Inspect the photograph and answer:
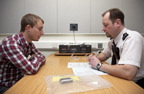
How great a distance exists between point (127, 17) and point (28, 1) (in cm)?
189

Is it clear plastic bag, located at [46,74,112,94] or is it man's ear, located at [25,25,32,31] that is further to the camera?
man's ear, located at [25,25,32,31]

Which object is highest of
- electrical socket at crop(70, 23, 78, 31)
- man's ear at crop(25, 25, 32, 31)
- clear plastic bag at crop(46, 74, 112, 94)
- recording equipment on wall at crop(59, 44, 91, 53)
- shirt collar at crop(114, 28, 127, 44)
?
electrical socket at crop(70, 23, 78, 31)

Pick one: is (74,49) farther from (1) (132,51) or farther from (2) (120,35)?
(1) (132,51)

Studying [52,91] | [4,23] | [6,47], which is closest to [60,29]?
[4,23]

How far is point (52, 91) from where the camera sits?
62cm

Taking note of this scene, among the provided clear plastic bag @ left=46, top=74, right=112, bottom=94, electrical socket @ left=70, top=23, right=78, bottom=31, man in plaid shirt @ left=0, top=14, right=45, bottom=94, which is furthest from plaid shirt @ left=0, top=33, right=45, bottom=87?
electrical socket @ left=70, top=23, right=78, bottom=31

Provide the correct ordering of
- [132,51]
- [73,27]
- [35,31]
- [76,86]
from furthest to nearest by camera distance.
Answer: [73,27] → [35,31] → [132,51] → [76,86]

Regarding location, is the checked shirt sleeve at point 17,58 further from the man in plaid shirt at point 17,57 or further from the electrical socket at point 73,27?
the electrical socket at point 73,27

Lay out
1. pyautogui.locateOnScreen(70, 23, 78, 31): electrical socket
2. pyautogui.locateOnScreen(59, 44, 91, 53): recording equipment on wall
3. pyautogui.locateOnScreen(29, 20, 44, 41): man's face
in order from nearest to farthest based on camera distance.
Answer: pyautogui.locateOnScreen(29, 20, 44, 41): man's face < pyautogui.locateOnScreen(59, 44, 91, 53): recording equipment on wall < pyautogui.locateOnScreen(70, 23, 78, 31): electrical socket

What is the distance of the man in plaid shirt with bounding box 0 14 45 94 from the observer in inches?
37.5

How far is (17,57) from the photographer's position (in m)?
0.95

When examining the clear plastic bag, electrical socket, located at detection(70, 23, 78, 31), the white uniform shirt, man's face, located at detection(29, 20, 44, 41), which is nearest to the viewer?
the clear plastic bag

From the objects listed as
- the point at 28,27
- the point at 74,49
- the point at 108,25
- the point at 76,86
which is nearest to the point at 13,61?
the point at 28,27

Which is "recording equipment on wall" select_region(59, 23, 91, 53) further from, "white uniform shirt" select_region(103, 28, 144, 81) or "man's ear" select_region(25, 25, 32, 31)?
"white uniform shirt" select_region(103, 28, 144, 81)
